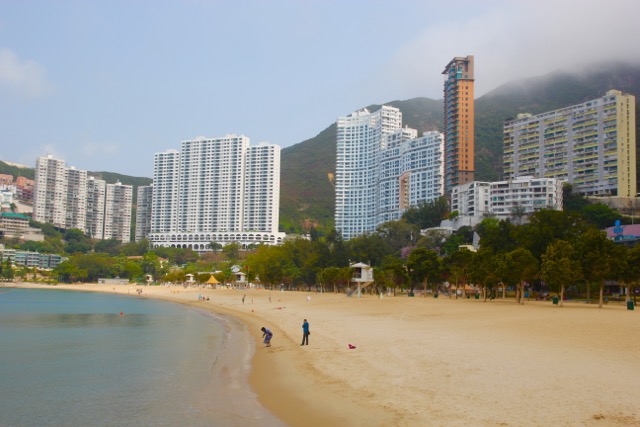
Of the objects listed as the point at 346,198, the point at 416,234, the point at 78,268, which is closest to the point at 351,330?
the point at 416,234

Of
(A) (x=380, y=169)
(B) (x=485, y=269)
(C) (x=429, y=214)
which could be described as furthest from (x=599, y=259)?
(A) (x=380, y=169)

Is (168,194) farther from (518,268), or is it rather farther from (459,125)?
(518,268)

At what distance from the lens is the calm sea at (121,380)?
1404cm

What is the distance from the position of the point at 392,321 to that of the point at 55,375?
18823 millimetres

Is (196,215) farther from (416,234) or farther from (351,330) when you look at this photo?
(351,330)

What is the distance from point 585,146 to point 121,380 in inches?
4701

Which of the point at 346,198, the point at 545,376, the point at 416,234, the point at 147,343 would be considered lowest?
the point at 147,343

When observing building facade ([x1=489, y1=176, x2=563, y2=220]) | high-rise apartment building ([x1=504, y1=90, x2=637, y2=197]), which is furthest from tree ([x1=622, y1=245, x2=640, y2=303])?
high-rise apartment building ([x1=504, y1=90, x2=637, y2=197])

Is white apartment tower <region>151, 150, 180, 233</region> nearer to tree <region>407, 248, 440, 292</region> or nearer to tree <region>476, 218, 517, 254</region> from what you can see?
tree <region>407, 248, 440, 292</region>

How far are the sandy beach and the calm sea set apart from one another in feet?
4.87

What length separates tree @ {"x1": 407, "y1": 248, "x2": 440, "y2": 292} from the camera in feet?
208

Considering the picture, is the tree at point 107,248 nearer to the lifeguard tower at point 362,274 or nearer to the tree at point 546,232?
the lifeguard tower at point 362,274

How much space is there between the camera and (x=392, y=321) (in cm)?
3253

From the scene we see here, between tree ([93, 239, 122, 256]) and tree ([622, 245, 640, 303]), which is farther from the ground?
tree ([93, 239, 122, 256])
